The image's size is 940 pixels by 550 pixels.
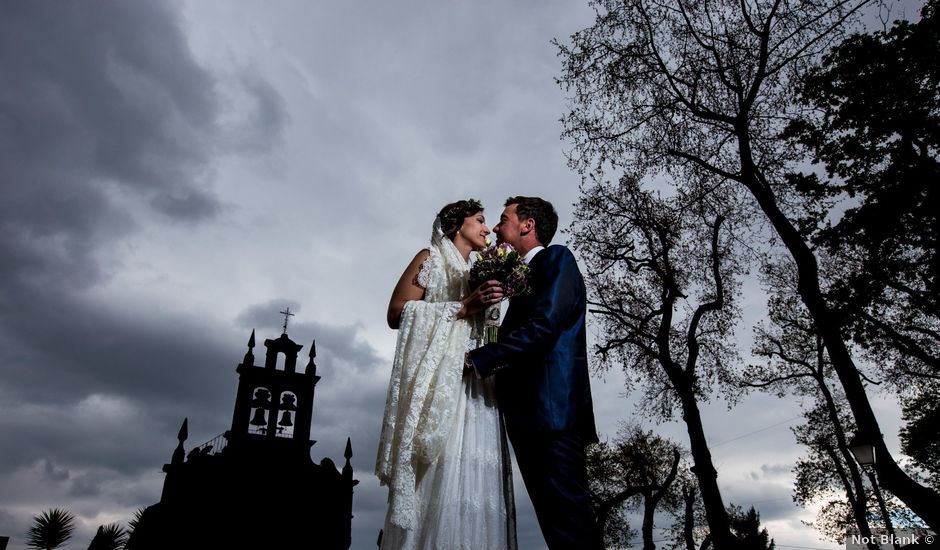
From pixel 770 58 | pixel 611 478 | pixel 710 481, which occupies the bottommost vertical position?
pixel 710 481

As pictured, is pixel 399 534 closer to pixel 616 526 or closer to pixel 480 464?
pixel 480 464

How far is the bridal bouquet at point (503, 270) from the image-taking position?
4.07 meters

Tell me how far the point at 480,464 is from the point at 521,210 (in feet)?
6.65

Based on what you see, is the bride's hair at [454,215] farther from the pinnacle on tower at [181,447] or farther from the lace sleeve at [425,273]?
the pinnacle on tower at [181,447]

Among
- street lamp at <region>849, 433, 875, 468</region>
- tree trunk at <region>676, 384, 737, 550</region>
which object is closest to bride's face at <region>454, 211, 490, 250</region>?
street lamp at <region>849, 433, 875, 468</region>

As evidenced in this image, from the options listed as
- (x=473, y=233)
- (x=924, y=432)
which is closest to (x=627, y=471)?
(x=924, y=432)

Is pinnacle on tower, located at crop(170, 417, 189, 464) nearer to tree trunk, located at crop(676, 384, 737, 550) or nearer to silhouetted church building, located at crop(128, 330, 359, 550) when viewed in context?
silhouetted church building, located at crop(128, 330, 359, 550)

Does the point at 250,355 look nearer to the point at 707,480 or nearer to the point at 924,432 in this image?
the point at 707,480

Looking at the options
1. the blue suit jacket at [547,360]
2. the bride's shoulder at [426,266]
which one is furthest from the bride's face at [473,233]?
the blue suit jacket at [547,360]

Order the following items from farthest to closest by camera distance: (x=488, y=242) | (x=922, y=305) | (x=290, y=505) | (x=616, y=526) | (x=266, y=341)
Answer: (x=616, y=526) → (x=266, y=341) → (x=290, y=505) → (x=922, y=305) → (x=488, y=242)

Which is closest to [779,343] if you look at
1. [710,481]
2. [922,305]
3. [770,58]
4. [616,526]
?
[922,305]

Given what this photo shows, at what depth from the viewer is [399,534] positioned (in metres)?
3.76

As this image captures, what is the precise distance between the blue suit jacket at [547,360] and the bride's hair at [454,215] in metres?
1.05

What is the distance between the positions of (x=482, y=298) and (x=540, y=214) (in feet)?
3.45
